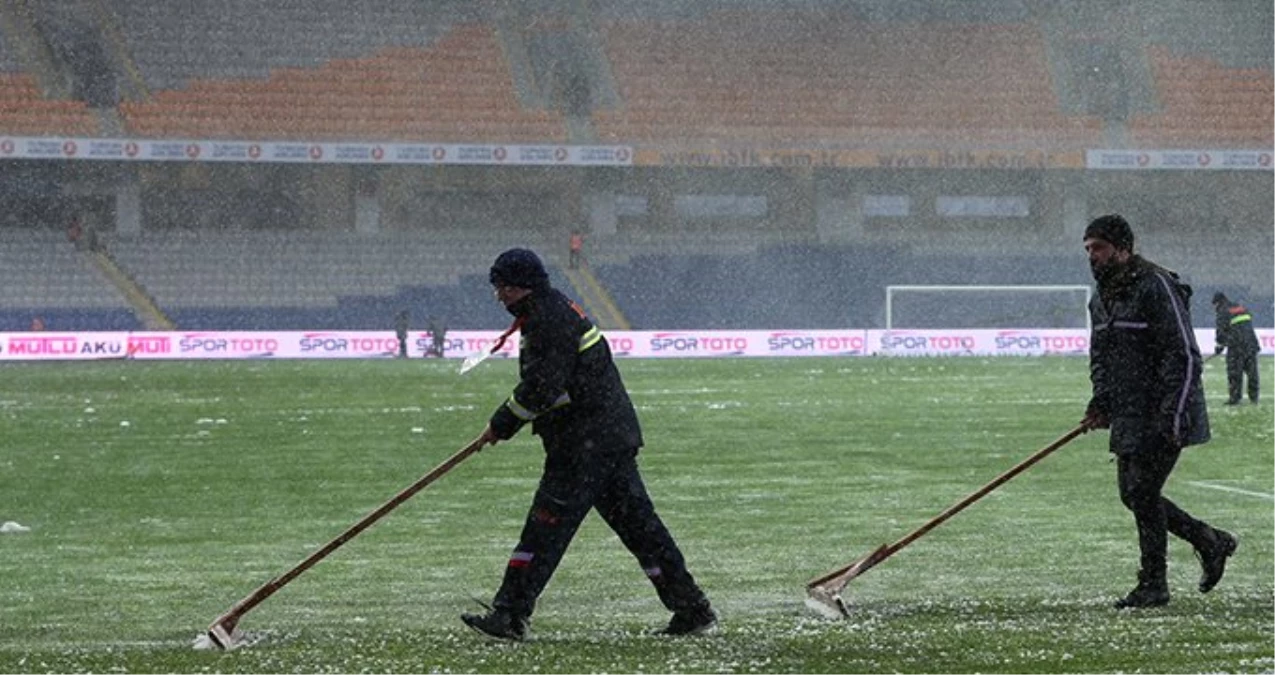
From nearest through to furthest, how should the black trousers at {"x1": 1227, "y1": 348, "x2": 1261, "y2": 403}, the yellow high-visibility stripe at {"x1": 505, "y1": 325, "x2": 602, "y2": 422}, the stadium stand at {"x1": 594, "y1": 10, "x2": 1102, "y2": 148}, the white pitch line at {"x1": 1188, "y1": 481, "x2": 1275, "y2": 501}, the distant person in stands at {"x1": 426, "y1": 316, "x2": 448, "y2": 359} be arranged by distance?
the yellow high-visibility stripe at {"x1": 505, "y1": 325, "x2": 602, "y2": 422} < the white pitch line at {"x1": 1188, "y1": 481, "x2": 1275, "y2": 501} < the black trousers at {"x1": 1227, "y1": 348, "x2": 1261, "y2": 403} < the distant person in stands at {"x1": 426, "y1": 316, "x2": 448, "y2": 359} < the stadium stand at {"x1": 594, "y1": 10, "x2": 1102, "y2": 148}

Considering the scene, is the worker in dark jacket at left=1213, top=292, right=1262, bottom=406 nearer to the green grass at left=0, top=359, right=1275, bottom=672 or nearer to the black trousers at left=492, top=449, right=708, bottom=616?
the green grass at left=0, top=359, right=1275, bottom=672

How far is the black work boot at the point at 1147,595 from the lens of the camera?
927 cm

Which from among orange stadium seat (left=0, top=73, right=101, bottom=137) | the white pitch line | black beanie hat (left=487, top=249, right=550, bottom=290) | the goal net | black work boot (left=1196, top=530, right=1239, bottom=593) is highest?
orange stadium seat (left=0, top=73, right=101, bottom=137)

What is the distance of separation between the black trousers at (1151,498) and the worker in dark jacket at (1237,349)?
62.8 ft

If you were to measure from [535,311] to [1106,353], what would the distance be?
9.22 feet

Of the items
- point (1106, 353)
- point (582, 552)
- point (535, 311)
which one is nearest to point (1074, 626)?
point (1106, 353)

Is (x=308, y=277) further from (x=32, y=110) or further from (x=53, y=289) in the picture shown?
(x=32, y=110)

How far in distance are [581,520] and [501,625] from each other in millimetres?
554

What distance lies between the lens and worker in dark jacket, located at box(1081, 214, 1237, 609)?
9.20 metres

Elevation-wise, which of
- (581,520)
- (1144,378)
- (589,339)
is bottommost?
(581,520)

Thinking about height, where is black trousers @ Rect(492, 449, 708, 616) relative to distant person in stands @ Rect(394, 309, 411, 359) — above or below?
below

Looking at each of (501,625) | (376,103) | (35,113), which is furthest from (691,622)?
(376,103)

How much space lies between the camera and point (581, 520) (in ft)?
27.9

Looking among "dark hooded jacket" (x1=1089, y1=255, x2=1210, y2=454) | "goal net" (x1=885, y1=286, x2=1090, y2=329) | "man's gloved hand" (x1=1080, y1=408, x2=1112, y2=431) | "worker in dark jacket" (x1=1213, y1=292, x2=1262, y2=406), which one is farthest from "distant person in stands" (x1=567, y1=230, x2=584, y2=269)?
"dark hooded jacket" (x1=1089, y1=255, x2=1210, y2=454)
